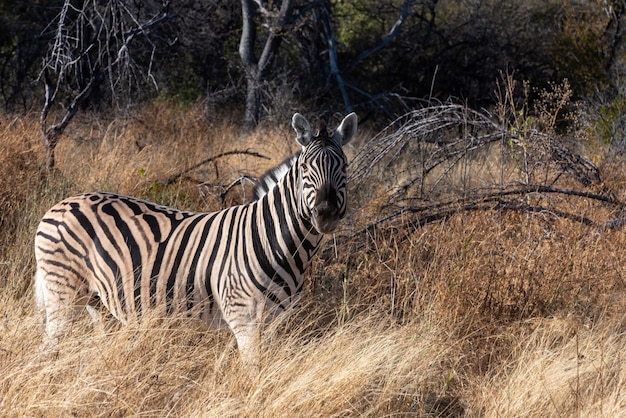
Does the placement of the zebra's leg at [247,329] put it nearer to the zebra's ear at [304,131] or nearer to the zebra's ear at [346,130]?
the zebra's ear at [304,131]

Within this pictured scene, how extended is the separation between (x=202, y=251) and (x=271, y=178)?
53 centimetres

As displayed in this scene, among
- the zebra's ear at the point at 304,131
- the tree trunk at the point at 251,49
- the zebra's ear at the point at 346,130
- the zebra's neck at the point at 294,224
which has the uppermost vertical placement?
the tree trunk at the point at 251,49

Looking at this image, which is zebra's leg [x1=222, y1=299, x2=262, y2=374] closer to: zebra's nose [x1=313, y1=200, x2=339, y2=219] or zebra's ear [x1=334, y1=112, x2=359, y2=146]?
zebra's nose [x1=313, y1=200, x2=339, y2=219]

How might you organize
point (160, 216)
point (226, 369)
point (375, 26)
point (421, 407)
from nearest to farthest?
point (421, 407) < point (226, 369) < point (160, 216) < point (375, 26)

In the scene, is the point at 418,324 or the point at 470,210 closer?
the point at 418,324

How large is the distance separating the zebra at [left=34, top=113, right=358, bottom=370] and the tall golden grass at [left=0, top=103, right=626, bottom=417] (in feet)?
0.43

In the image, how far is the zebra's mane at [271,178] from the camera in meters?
4.14

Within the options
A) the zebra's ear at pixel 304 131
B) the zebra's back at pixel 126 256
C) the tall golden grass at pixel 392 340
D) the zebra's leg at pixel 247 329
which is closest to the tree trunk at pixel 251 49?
the tall golden grass at pixel 392 340

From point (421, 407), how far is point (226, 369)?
932 millimetres

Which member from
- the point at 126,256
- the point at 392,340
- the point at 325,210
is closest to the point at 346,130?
the point at 325,210

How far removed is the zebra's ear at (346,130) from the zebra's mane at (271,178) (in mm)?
273

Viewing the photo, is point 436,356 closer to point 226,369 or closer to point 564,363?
point 564,363

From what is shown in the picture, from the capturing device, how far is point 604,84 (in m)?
13.8

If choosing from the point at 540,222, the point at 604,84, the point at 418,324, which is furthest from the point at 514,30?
the point at 418,324
